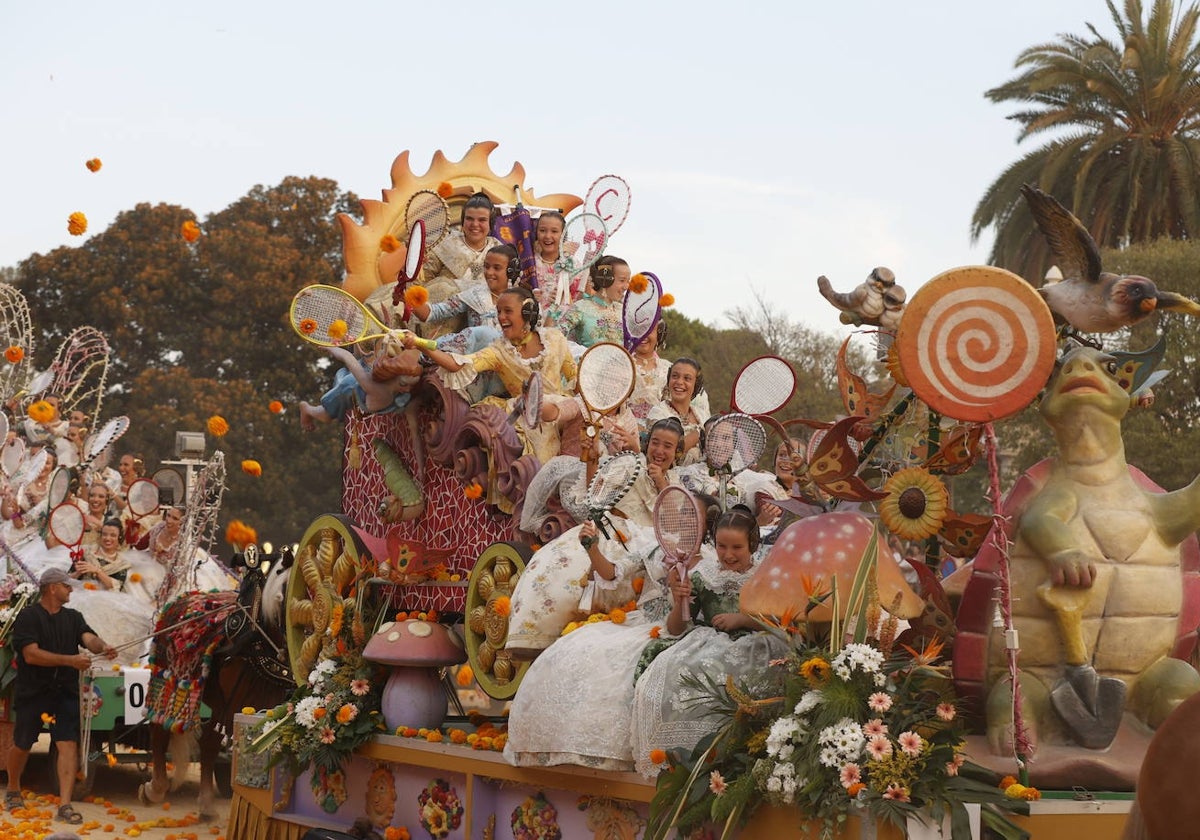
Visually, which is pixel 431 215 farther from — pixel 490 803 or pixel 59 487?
pixel 59 487

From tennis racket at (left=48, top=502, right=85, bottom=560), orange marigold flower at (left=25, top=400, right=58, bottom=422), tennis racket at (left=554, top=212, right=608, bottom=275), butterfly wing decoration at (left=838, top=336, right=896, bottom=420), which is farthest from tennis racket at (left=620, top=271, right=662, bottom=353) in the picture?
orange marigold flower at (left=25, top=400, right=58, bottom=422)

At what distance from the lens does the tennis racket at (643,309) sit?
9547 mm

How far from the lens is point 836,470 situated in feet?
22.0

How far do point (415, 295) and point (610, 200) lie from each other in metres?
1.90

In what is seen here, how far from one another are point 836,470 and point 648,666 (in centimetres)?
116

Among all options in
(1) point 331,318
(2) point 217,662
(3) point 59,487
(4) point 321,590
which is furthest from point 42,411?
(1) point 331,318

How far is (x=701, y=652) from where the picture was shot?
659cm

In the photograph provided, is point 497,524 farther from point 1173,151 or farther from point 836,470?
Result: point 1173,151

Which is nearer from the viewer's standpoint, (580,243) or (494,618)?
(494,618)

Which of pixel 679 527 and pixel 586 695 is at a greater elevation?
pixel 679 527

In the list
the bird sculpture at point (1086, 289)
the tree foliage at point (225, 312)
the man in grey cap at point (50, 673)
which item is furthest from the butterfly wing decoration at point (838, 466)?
the tree foliage at point (225, 312)

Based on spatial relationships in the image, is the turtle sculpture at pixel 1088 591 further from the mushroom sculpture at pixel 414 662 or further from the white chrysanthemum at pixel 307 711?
the white chrysanthemum at pixel 307 711

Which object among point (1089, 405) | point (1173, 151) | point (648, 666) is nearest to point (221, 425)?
point (648, 666)

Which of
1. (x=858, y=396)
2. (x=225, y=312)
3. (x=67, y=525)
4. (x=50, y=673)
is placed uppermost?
(x=225, y=312)
